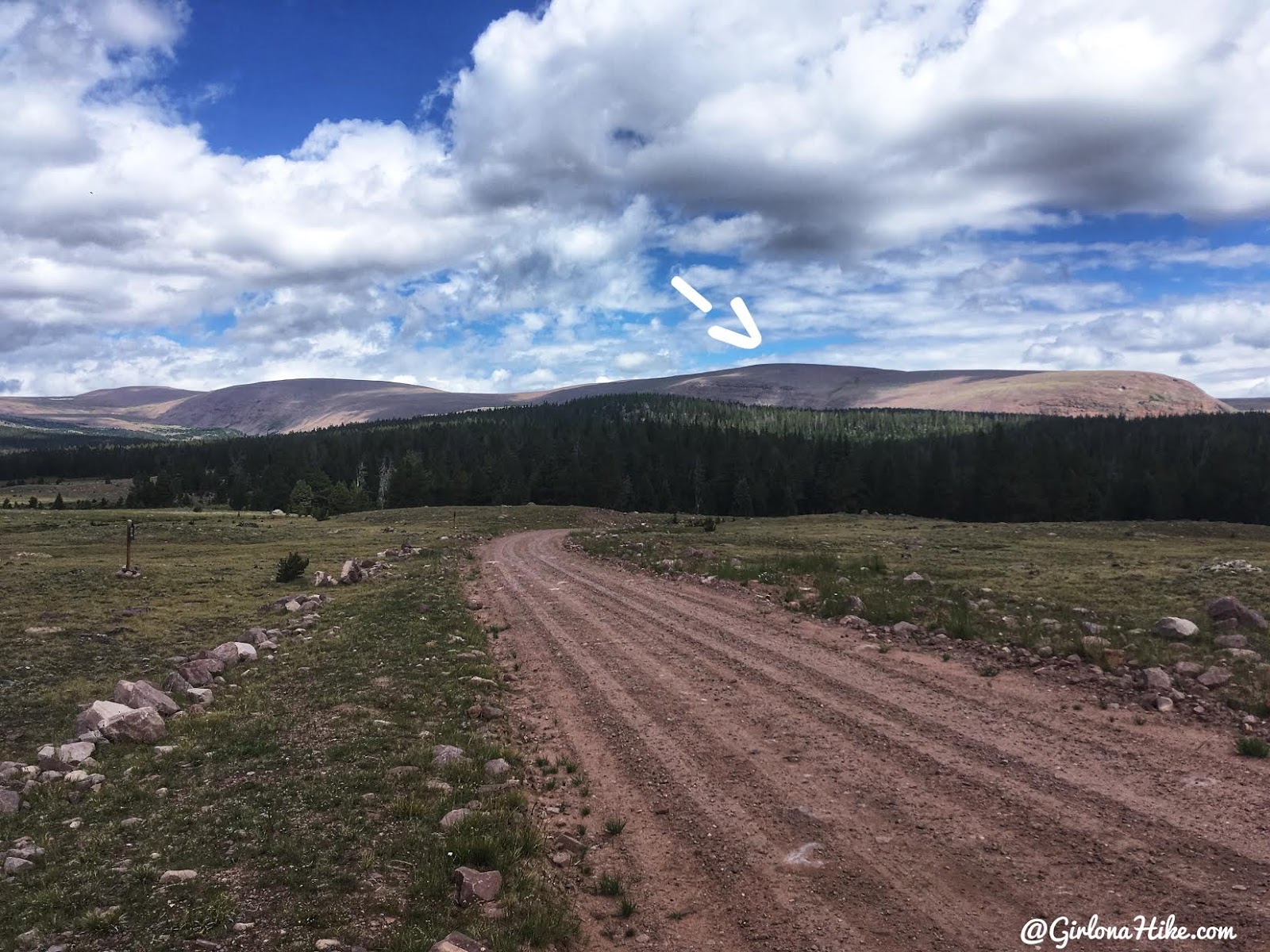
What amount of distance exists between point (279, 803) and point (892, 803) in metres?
9.68

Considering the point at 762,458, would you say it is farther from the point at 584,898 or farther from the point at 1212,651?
the point at 584,898

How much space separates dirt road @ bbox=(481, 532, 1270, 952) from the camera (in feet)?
25.3

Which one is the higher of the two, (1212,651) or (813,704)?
(1212,651)

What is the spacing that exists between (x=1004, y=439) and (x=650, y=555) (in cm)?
10418

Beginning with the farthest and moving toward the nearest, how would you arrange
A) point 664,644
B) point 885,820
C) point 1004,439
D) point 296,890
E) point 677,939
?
point 1004,439, point 664,644, point 885,820, point 296,890, point 677,939

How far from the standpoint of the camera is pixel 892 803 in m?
10.3

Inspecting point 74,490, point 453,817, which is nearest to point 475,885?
point 453,817

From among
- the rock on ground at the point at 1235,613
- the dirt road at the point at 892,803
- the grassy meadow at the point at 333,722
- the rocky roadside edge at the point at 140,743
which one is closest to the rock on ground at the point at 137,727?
the rocky roadside edge at the point at 140,743

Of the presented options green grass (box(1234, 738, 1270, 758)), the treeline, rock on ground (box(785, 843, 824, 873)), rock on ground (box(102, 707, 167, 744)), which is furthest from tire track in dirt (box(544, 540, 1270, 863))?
the treeline

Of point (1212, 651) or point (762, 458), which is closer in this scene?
point (1212, 651)

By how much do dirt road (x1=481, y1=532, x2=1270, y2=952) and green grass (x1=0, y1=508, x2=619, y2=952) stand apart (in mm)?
1866

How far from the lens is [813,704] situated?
14.8 m

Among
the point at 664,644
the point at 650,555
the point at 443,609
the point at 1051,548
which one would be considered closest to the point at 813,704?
the point at 664,644

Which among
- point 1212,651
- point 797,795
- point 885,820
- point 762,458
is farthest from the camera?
point 762,458
